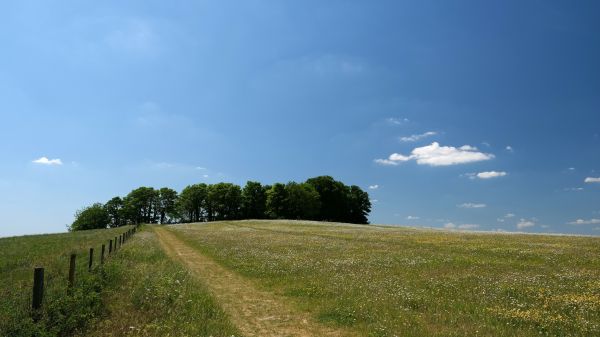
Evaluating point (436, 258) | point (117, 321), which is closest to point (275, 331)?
point (117, 321)

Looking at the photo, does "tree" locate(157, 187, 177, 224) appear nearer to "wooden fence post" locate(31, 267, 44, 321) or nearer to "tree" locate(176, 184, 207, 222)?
"tree" locate(176, 184, 207, 222)

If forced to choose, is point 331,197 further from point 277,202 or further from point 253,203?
point 253,203

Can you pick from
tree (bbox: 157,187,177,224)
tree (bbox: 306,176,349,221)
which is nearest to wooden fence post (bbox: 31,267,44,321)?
tree (bbox: 306,176,349,221)

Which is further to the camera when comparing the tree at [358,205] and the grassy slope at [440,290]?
the tree at [358,205]

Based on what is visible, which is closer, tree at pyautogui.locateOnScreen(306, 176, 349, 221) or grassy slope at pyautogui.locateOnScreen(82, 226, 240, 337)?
grassy slope at pyautogui.locateOnScreen(82, 226, 240, 337)

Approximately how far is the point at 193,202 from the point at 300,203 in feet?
159

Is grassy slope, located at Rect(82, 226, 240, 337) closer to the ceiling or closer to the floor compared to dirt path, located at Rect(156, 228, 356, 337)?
closer to the ceiling

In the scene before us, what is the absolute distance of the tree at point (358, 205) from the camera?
509 ft

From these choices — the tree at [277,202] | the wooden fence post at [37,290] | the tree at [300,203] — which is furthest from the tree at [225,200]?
the wooden fence post at [37,290]

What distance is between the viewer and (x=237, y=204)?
157125 millimetres

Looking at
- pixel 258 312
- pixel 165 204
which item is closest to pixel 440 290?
pixel 258 312

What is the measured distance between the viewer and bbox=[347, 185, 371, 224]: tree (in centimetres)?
15500

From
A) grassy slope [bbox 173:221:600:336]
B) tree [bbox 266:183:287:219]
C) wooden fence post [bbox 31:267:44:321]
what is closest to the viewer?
wooden fence post [bbox 31:267:44:321]

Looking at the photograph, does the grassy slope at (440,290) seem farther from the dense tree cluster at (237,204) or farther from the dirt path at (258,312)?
the dense tree cluster at (237,204)
